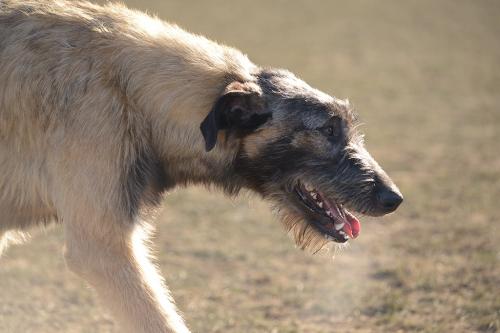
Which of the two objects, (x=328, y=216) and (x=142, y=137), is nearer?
(x=142, y=137)

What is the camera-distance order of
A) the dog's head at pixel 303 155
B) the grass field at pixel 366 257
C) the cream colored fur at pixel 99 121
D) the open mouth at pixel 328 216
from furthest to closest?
the grass field at pixel 366 257
the open mouth at pixel 328 216
the dog's head at pixel 303 155
the cream colored fur at pixel 99 121

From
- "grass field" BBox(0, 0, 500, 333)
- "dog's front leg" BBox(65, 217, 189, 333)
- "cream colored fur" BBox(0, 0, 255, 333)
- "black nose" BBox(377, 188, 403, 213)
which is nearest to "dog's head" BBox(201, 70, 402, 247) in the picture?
"black nose" BBox(377, 188, 403, 213)

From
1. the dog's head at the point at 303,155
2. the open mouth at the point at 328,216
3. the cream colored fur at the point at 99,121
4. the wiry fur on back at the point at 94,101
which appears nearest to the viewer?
the cream colored fur at the point at 99,121

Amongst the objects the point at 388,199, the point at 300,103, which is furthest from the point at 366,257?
the point at 300,103

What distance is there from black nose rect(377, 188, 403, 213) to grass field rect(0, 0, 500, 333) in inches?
42.1

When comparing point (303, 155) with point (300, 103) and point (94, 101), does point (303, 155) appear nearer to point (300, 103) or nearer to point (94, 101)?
point (300, 103)

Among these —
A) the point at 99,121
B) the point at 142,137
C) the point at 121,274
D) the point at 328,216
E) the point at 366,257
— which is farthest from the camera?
the point at 366,257

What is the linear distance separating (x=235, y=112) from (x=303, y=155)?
52 centimetres

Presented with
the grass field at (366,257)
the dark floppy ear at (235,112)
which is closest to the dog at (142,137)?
the dark floppy ear at (235,112)

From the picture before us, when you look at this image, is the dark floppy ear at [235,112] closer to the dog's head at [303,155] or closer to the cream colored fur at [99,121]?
the dog's head at [303,155]

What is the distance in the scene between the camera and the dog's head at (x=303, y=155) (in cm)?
503

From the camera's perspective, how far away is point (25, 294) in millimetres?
7105

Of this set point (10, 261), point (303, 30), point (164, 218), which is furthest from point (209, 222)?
point (303, 30)

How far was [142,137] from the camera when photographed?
499cm
